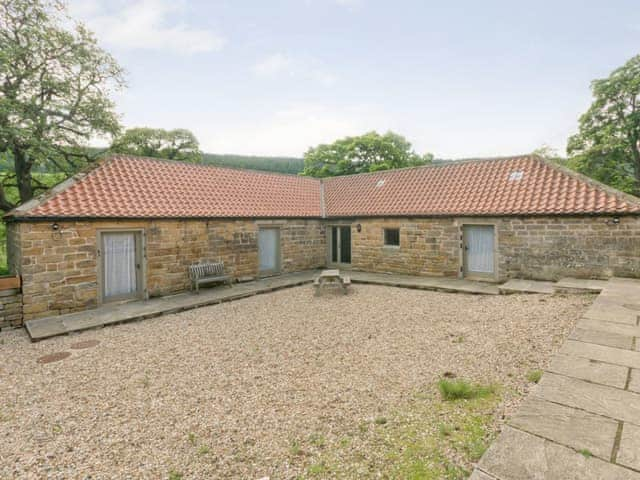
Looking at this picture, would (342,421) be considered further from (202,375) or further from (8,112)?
(8,112)

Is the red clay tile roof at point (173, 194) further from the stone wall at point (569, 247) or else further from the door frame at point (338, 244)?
the stone wall at point (569, 247)

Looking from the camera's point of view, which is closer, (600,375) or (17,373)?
(600,375)

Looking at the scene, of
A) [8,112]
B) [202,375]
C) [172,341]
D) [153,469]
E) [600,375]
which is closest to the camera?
[153,469]

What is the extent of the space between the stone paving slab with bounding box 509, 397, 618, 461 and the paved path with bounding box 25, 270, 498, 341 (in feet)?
25.0

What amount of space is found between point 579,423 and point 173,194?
1229 centimetres

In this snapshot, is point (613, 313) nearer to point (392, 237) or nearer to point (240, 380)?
point (240, 380)

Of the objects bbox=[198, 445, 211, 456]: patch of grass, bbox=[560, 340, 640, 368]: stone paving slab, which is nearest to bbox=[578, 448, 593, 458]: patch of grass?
bbox=[560, 340, 640, 368]: stone paving slab

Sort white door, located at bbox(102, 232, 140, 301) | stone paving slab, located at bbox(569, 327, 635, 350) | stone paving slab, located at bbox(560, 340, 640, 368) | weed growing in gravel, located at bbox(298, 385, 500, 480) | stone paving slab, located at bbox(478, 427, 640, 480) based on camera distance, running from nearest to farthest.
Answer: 1. stone paving slab, located at bbox(478, 427, 640, 480)
2. weed growing in gravel, located at bbox(298, 385, 500, 480)
3. stone paving slab, located at bbox(560, 340, 640, 368)
4. stone paving slab, located at bbox(569, 327, 635, 350)
5. white door, located at bbox(102, 232, 140, 301)

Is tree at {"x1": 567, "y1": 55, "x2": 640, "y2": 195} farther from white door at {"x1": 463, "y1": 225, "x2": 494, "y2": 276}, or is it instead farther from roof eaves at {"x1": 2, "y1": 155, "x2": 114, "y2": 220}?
roof eaves at {"x1": 2, "y1": 155, "x2": 114, "y2": 220}

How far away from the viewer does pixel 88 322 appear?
7.93m

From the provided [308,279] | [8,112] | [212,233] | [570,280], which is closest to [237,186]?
[212,233]

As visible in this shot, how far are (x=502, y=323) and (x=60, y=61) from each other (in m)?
16.9

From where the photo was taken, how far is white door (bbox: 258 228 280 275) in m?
13.6

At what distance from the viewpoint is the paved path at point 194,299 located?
776 cm
